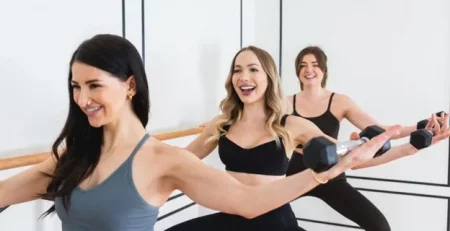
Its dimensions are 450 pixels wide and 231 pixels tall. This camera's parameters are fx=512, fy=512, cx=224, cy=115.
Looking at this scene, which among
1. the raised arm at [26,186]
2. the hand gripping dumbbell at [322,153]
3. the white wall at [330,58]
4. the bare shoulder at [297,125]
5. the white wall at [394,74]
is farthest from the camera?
the white wall at [394,74]

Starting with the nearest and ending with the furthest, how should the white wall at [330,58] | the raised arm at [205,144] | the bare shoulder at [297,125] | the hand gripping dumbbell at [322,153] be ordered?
the hand gripping dumbbell at [322,153] → the bare shoulder at [297,125] → the raised arm at [205,144] → the white wall at [330,58]

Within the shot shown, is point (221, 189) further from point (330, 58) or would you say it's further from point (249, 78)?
point (330, 58)

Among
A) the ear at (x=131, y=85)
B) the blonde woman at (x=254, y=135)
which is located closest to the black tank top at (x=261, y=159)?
the blonde woman at (x=254, y=135)

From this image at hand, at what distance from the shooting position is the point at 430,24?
3281 mm

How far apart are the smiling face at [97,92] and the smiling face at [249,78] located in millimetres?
1039

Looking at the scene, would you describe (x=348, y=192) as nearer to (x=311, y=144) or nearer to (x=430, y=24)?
(x=430, y=24)

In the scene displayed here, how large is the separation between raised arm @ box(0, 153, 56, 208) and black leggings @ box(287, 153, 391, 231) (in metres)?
1.78

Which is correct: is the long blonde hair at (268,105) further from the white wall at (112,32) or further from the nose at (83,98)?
the nose at (83,98)

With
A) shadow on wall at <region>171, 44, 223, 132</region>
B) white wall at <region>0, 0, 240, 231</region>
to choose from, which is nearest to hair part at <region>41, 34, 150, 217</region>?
white wall at <region>0, 0, 240, 231</region>

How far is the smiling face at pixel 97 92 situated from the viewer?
1.20 meters

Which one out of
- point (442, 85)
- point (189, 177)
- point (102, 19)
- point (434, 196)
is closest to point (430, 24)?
point (442, 85)

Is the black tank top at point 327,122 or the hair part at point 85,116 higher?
the hair part at point 85,116

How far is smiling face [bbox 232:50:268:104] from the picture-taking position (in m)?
2.23

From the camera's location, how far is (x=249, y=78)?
2229 mm
